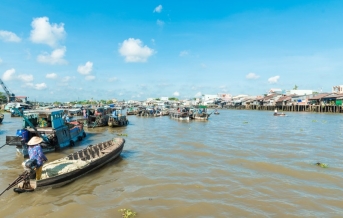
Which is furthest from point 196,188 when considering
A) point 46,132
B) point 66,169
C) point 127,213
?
point 46,132

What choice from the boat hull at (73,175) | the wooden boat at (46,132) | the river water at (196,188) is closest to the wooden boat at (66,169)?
the boat hull at (73,175)

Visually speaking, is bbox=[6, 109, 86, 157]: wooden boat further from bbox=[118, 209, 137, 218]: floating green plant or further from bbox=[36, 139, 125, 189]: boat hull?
bbox=[118, 209, 137, 218]: floating green plant

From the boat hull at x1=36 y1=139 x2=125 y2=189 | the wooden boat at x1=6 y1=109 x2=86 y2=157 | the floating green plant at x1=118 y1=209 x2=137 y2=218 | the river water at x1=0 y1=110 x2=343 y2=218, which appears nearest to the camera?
the floating green plant at x1=118 y1=209 x2=137 y2=218

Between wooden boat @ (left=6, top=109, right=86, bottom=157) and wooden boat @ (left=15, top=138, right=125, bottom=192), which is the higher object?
wooden boat @ (left=6, top=109, right=86, bottom=157)

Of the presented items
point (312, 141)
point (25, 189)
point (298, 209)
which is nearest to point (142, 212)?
point (25, 189)

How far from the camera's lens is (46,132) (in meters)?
13.6

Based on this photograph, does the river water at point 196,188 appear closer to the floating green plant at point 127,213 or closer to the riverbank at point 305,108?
the floating green plant at point 127,213

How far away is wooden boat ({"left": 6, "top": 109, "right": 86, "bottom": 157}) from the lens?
1194 cm

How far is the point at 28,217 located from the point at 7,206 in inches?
42.6

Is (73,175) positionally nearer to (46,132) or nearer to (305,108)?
(46,132)

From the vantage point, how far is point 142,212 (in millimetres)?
6355

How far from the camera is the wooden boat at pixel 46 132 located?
11.9 metres

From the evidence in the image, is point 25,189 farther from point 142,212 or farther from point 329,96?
point 329,96

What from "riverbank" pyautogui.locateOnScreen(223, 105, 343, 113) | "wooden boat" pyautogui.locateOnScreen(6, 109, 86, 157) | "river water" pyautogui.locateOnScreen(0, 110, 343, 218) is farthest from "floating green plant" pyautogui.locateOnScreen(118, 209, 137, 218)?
"riverbank" pyautogui.locateOnScreen(223, 105, 343, 113)
